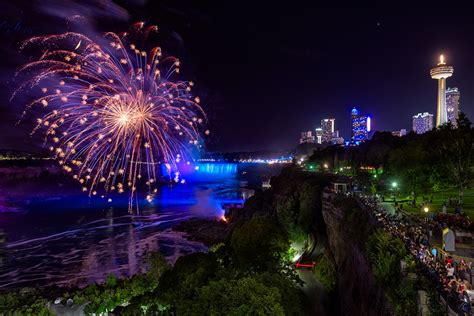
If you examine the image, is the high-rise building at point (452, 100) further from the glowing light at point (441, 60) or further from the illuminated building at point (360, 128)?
the glowing light at point (441, 60)

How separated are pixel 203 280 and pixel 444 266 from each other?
10066mm

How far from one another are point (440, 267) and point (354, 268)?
313 inches

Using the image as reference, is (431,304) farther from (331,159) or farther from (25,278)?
(331,159)

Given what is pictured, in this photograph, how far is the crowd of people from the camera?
9422 millimetres

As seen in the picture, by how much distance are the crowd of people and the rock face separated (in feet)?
6.20

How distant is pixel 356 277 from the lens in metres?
18.5

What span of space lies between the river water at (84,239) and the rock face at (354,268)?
2089cm

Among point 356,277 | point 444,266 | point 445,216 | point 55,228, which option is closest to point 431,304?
point 444,266

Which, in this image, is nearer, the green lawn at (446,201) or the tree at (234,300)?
the tree at (234,300)

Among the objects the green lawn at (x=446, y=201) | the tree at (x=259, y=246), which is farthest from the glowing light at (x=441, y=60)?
the tree at (x=259, y=246)

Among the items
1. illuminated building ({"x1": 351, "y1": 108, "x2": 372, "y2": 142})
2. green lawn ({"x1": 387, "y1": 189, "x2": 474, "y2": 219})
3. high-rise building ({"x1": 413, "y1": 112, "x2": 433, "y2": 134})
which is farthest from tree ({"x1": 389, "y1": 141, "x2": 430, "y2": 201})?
high-rise building ({"x1": 413, "y1": 112, "x2": 433, "y2": 134})

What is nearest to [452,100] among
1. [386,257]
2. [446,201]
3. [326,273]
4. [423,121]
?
[423,121]

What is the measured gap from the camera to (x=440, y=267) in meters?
11.8

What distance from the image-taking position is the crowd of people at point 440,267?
30.9 feet
